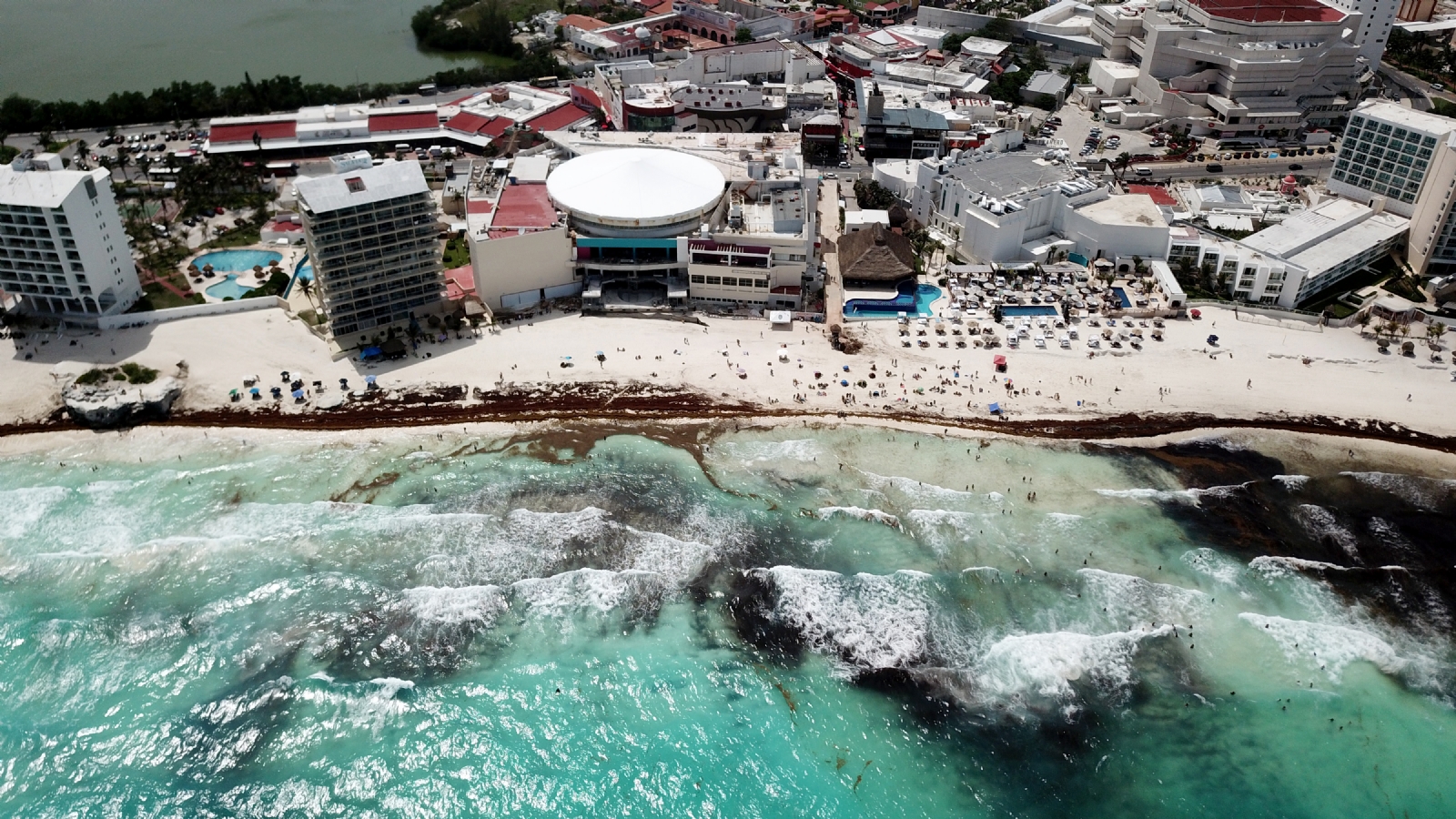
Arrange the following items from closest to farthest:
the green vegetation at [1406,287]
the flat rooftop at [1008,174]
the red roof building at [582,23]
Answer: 1. the green vegetation at [1406,287]
2. the flat rooftop at [1008,174]
3. the red roof building at [582,23]

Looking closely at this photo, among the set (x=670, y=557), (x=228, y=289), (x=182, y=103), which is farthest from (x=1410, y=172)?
(x=182, y=103)

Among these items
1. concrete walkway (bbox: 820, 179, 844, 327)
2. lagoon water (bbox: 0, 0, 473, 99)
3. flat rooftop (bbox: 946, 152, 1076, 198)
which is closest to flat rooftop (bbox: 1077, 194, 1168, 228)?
flat rooftop (bbox: 946, 152, 1076, 198)

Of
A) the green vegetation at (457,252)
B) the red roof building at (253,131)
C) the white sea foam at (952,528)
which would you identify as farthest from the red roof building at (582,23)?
the white sea foam at (952,528)

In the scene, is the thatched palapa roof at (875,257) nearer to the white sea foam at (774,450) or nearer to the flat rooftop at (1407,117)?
the white sea foam at (774,450)

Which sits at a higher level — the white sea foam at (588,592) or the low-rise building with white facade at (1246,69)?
the low-rise building with white facade at (1246,69)

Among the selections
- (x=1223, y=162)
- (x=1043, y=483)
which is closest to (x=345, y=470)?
(x=1043, y=483)

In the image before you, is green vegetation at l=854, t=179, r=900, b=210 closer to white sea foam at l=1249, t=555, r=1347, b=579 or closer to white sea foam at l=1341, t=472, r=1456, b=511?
white sea foam at l=1341, t=472, r=1456, b=511
